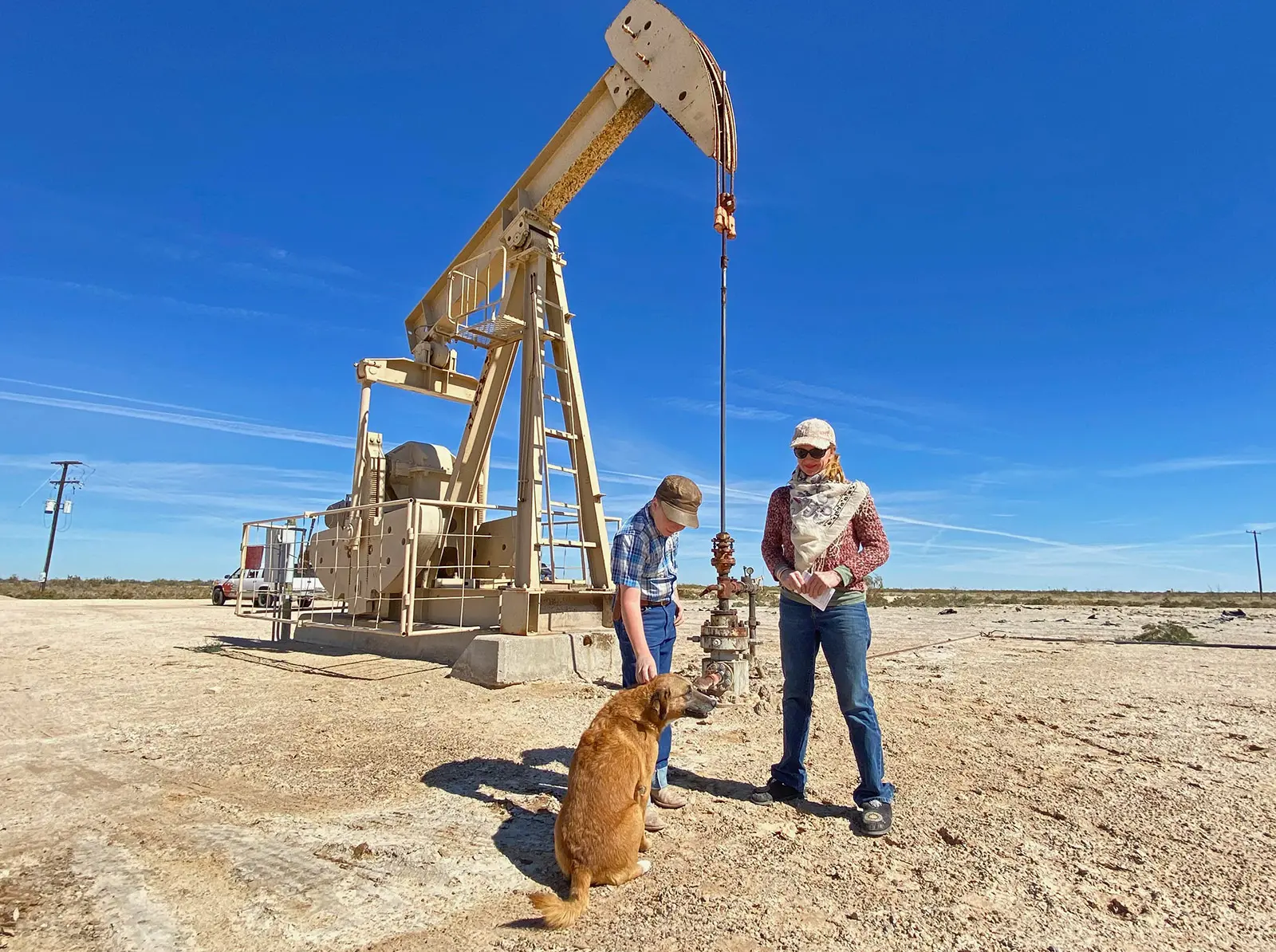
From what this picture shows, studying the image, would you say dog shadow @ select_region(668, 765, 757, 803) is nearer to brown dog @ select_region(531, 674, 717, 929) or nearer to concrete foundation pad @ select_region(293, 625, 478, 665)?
brown dog @ select_region(531, 674, 717, 929)

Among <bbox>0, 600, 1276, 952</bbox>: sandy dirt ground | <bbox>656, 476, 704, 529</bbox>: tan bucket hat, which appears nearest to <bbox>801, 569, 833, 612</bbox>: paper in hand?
<bbox>656, 476, 704, 529</bbox>: tan bucket hat

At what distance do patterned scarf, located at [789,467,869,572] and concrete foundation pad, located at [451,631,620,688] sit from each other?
15.8 feet

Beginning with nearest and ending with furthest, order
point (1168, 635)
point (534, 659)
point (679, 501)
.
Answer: point (679, 501)
point (534, 659)
point (1168, 635)

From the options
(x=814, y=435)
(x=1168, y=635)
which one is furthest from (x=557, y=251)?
(x=1168, y=635)

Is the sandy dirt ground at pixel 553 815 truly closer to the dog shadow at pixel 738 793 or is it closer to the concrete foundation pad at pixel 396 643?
the dog shadow at pixel 738 793

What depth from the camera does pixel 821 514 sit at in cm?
390

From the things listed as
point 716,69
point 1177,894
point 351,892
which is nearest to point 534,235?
point 716,69

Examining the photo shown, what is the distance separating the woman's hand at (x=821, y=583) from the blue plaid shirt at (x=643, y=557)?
2.55ft

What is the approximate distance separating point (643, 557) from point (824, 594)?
3.33ft

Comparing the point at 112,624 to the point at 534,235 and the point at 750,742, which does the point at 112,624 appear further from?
the point at 750,742

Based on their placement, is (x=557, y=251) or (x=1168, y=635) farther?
(x=1168, y=635)

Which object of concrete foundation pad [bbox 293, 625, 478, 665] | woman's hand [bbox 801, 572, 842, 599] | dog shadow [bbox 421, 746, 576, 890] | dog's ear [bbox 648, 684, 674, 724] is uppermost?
woman's hand [bbox 801, 572, 842, 599]

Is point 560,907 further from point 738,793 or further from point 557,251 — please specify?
point 557,251

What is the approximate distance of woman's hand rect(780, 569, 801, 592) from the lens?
3.86 metres
